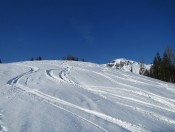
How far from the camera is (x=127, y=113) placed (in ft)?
29.4

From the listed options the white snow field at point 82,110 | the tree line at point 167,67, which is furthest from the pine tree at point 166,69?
the white snow field at point 82,110

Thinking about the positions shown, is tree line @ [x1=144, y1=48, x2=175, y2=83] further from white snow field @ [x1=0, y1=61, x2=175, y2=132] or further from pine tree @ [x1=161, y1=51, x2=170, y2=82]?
white snow field @ [x1=0, y1=61, x2=175, y2=132]

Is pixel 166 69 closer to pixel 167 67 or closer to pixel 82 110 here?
pixel 167 67

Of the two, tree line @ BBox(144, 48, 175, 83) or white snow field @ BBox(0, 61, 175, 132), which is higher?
tree line @ BBox(144, 48, 175, 83)

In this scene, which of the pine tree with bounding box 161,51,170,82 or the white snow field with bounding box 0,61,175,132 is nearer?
the white snow field with bounding box 0,61,175,132

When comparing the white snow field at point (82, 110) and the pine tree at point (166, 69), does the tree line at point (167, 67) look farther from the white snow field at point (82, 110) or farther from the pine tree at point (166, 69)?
the white snow field at point (82, 110)

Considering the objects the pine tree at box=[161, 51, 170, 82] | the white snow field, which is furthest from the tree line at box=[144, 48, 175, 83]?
the white snow field

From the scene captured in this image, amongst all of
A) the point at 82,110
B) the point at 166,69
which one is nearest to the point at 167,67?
the point at 166,69

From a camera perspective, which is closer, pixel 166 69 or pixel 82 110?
pixel 82 110

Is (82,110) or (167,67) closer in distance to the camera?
(82,110)

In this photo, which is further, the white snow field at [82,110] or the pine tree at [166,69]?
the pine tree at [166,69]

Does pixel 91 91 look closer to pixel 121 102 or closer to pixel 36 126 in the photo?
pixel 121 102

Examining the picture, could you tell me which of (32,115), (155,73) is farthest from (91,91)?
(155,73)

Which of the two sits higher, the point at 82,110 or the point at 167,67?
the point at 167,67
